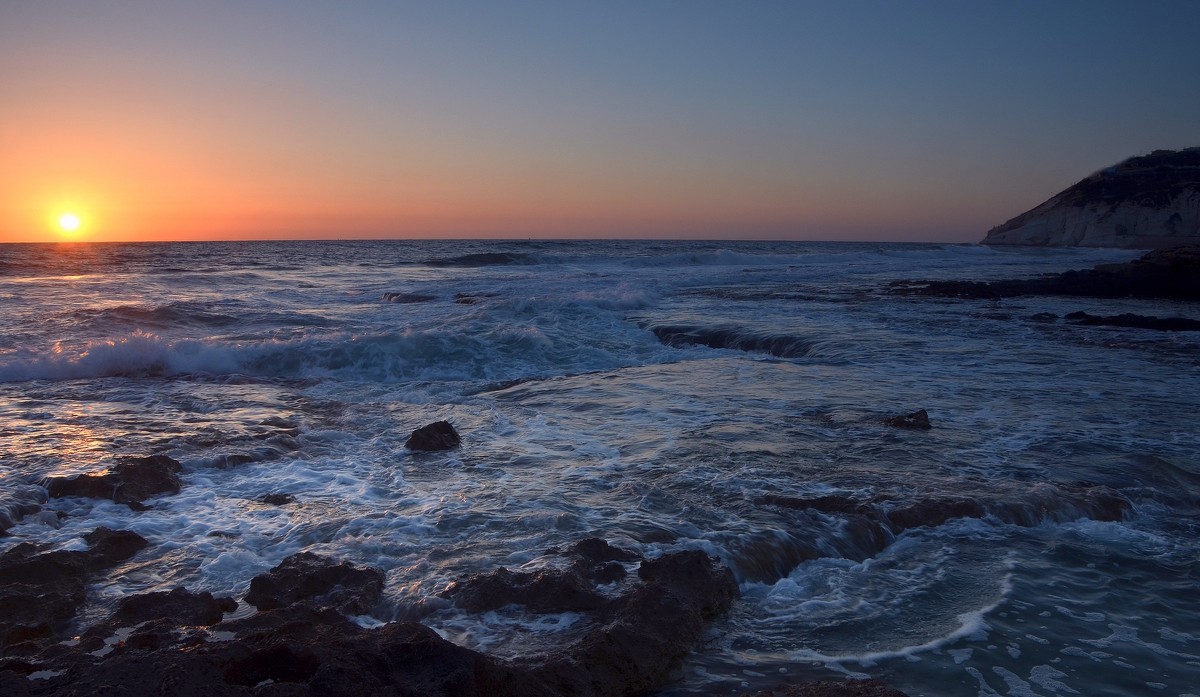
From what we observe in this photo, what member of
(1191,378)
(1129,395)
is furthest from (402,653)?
(1191,378)

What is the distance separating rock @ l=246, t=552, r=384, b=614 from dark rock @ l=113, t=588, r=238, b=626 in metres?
0.18

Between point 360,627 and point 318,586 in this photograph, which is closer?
point 360,627

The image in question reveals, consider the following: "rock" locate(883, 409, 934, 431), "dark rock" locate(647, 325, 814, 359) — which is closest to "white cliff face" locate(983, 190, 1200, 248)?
"dark rock" locate(647, 325, 814, 359)

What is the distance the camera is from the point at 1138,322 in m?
15.3

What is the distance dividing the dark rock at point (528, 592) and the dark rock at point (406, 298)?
19415 mm

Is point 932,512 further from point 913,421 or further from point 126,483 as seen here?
point 126,483

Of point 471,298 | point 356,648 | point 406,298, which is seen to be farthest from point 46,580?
point 406,298

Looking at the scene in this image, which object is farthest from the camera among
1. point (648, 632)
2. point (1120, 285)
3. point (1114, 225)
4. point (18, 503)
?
point (1114, 225)

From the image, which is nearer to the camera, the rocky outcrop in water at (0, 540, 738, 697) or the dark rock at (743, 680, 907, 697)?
the rocky outcrop in water at (0, 540, 738, 697)

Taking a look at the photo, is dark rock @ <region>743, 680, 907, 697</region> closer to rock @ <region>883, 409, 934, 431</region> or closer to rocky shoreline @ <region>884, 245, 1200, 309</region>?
rock @ <region>883, 409, 934, 431</region>

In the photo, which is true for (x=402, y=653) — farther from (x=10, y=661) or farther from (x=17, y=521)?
(x=17, y=521)

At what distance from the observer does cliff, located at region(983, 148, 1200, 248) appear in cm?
6806

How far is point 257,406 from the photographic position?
334 inches

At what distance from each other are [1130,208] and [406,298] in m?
76.1
